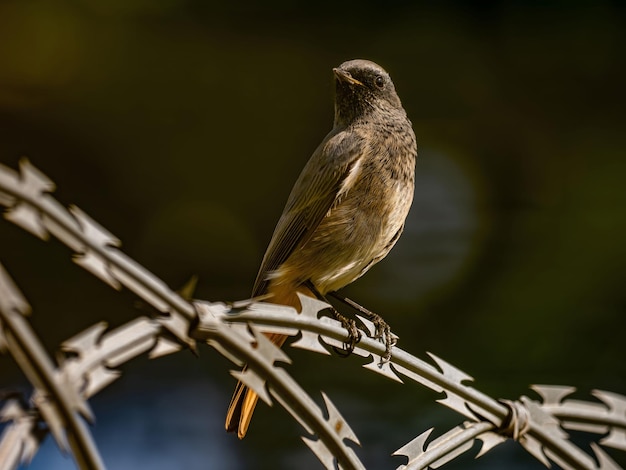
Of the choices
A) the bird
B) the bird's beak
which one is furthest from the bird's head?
the bird

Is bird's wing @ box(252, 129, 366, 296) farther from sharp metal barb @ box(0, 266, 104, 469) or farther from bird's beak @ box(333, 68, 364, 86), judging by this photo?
sharp metal barb @ box(0, 266, 104, 469)

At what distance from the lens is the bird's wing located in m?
2.89

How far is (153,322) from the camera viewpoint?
3.48 feet

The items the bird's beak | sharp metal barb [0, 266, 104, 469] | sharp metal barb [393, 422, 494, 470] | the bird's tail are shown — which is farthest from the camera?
the bird's beak

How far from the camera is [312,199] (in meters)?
2.95

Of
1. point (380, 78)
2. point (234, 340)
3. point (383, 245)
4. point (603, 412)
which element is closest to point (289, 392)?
point (234, 340)

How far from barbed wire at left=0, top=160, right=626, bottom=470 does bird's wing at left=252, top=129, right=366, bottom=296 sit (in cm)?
132

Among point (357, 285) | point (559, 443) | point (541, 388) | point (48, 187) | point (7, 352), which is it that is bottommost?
point (559, 443)

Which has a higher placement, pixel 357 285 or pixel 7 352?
pixel 357 285

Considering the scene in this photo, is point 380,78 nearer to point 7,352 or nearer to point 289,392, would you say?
point 289,392

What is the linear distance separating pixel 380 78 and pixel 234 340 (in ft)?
8.28

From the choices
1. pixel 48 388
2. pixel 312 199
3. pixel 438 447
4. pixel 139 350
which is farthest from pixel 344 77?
pixel 48 388

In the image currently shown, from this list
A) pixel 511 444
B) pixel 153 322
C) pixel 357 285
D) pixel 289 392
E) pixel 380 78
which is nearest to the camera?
pixel 153 322

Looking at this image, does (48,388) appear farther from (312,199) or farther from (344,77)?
(344,77)
